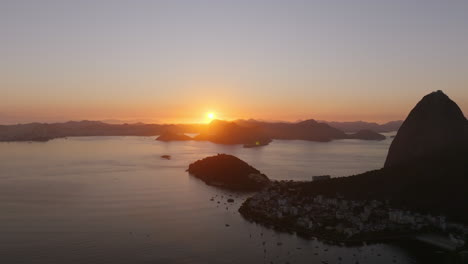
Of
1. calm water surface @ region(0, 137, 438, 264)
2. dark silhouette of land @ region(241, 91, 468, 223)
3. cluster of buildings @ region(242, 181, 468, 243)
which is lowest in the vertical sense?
calm water surface @ region(0, 137, 438, 264)

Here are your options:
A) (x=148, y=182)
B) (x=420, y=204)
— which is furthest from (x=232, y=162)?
(x=420, y=204)

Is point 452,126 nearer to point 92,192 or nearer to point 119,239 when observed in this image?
point 119,239

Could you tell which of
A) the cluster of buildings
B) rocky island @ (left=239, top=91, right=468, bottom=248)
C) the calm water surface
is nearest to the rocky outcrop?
rocky island @ (left=239, top=91, right=468, bottom=248)

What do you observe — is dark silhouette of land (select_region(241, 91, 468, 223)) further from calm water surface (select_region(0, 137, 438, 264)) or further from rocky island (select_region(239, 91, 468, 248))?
calm water surface (select_region(0, 137, 438, 264))

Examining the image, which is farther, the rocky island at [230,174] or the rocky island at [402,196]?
the rocky island at [230,174]

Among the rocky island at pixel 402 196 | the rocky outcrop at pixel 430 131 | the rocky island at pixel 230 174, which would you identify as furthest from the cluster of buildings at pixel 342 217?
the rocky island at pixel 230 174

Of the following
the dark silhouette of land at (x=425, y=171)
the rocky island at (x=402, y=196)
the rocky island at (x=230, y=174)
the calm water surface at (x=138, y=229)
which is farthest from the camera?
the rocky island at (x=230, y=174)

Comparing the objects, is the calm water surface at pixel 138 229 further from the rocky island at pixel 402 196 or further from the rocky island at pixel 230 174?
the rocky island at pixel 230 174
